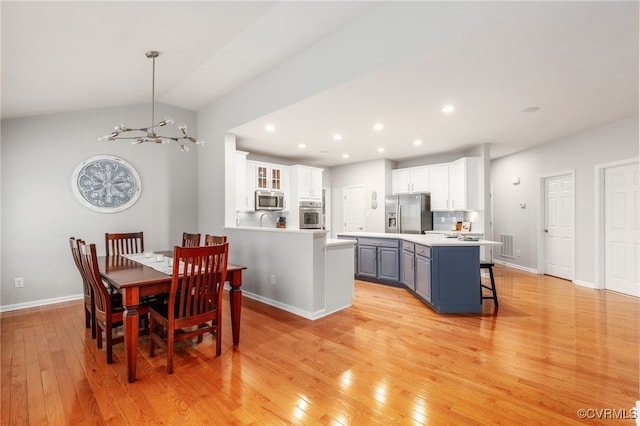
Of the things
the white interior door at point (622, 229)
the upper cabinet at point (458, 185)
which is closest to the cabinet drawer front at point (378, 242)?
the upper cabinet at point (458, 185)

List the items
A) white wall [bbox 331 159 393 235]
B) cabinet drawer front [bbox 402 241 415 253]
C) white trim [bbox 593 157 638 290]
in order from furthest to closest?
white wall [bbox 331 159 393 235] → white trim [bbox 593 157 638 290] → cabinet drawer front [bbox 402 241 415 253]

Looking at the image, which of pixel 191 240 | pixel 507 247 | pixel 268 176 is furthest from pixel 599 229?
pixel 191 240

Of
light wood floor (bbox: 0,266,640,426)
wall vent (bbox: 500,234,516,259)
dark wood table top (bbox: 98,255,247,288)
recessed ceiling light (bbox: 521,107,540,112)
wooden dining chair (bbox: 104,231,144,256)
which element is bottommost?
light wood floor (bbox: 0,266,640,426)

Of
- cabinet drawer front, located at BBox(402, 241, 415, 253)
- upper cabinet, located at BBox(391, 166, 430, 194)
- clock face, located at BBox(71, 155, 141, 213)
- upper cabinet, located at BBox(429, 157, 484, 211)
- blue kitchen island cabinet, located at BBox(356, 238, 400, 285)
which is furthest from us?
upper cabinet, located at BBox(391, 166, 430, 194)

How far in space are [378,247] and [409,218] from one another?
1823 millimetres

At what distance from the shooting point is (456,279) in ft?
12.4

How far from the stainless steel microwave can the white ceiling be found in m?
1.59

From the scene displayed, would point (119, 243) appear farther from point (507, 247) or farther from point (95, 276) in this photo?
point (507, 247)

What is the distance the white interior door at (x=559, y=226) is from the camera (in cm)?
545

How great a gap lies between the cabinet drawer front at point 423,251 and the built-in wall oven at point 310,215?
9.56 ft

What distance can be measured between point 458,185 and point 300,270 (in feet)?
13.3

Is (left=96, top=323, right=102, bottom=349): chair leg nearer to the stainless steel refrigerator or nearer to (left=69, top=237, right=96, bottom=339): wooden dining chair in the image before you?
(left=69, top=237, right=96, bottom=339): wooden dining chair

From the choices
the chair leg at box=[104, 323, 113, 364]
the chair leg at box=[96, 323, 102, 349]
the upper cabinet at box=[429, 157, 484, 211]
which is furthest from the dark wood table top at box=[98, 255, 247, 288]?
the upper cabinet at box=[429, 157, 484, 211]

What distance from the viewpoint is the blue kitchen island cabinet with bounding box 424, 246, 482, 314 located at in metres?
3.76
